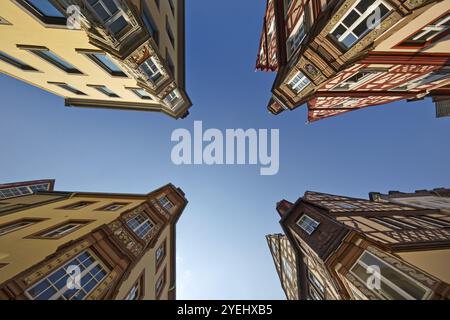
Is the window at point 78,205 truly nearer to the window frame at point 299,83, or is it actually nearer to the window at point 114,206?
the window at point 114,206

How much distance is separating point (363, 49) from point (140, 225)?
17269mm

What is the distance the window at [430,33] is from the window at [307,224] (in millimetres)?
12140

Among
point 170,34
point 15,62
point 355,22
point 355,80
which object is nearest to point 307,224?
point 355,80

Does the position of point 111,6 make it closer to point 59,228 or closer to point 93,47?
point 93,47

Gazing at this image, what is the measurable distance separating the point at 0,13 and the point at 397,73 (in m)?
22.5

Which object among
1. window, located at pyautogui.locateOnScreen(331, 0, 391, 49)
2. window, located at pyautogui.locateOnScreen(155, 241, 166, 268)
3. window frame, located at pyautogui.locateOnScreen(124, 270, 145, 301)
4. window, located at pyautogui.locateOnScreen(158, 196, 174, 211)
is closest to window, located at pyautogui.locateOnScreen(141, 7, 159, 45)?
window, located at pyautogui.locateOnScreen(331, 0, 391, 49)

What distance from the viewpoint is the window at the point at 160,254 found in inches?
620

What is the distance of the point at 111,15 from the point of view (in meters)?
9.66

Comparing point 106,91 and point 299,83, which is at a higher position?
point 106,91

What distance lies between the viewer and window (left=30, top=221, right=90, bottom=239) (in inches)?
383

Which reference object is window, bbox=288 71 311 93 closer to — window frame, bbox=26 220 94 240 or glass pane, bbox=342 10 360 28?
glass pane, bbox=342 10 360 28

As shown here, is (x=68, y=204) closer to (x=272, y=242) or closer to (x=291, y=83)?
(x=291, y=83)

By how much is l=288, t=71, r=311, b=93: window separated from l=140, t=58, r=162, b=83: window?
1072cm
